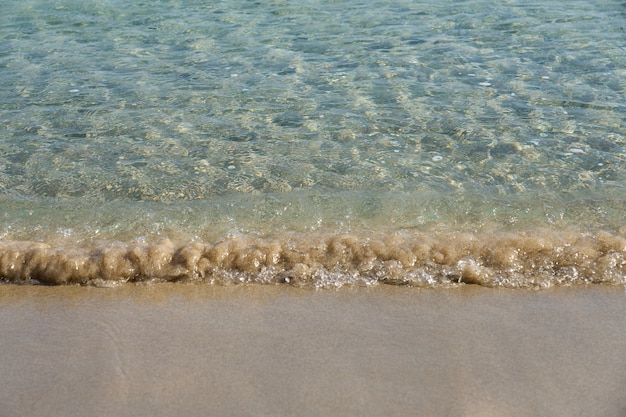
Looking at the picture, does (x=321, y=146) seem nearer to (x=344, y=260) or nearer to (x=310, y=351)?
(x=344, y=260)

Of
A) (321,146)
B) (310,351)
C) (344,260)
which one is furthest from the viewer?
(321,146)

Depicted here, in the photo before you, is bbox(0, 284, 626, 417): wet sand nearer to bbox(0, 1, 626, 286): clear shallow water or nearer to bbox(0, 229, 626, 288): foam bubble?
bbox(0, 229, 626, 288): foam bubble

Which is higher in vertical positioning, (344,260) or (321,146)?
(321,146)

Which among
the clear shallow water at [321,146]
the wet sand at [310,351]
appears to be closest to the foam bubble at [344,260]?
the clear shallow water at [321,146]

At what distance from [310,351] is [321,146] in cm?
296

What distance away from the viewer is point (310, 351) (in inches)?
162

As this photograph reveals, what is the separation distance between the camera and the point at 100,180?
20.6ft

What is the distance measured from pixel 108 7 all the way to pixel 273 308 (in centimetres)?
787

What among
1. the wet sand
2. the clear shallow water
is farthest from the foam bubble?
the wet sand

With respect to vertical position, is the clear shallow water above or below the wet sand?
above

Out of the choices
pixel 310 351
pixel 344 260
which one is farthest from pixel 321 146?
pixel 310 351

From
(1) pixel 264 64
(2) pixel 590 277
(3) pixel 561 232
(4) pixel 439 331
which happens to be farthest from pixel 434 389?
Result: (1) pixel 264 64

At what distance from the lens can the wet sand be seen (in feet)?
12.2

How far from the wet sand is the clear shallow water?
0.96ft
